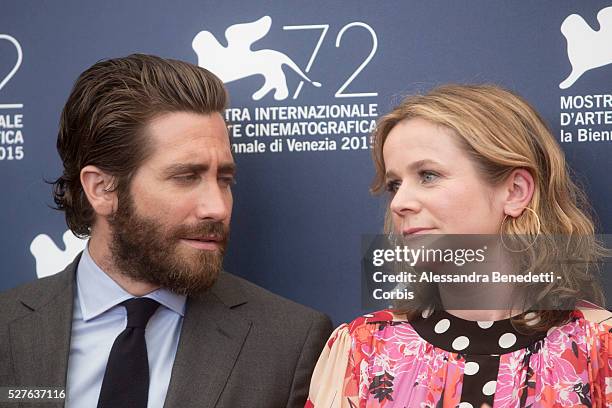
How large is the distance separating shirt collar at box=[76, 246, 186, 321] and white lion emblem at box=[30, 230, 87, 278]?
437 millimetres

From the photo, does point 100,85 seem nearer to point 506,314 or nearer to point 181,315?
point 181,315

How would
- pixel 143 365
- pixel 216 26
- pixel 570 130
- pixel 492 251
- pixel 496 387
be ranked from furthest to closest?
1. pixel 216 26
2. pixel 570 130
3. pixel 143 365
4. pixel 492 251
5. pixel 496 387

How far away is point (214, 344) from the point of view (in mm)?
2346

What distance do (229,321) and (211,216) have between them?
267 mm

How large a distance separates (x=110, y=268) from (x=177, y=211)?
256 mm

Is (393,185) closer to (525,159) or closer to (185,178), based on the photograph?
(525,159)

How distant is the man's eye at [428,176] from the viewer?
83.7 inches

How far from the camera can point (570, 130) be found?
2.51 metres

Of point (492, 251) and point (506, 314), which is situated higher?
point (492, 251)

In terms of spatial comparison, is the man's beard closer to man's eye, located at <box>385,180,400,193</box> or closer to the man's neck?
the man's neck

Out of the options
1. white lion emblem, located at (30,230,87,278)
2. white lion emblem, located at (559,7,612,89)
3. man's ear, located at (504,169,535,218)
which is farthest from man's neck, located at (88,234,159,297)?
white lion emblem, located at (559,7,612,89)

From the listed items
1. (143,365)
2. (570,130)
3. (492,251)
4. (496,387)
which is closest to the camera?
(496,387)

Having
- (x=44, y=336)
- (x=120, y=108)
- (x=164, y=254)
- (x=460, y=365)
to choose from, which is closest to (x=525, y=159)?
(x=460, y=365)

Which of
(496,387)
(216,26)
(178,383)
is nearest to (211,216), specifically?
(178,383)
